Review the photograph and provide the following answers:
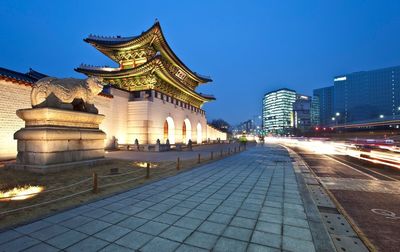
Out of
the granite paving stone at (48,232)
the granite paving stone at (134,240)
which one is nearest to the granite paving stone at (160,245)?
the granite paving stone at (134,240)

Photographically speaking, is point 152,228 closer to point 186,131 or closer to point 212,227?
point 212,227

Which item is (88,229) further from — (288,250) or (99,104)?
(99,104)

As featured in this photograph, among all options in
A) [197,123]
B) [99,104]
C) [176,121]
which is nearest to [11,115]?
[99,104]

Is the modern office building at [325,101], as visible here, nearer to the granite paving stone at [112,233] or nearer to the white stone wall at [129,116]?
the white stone wall at [129,116]

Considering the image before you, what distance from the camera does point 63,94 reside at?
9672mm

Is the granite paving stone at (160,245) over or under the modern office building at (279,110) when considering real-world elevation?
under

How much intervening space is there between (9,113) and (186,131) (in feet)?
77.3

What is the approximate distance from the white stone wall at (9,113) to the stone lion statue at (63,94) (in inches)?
210

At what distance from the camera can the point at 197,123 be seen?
3781 cm

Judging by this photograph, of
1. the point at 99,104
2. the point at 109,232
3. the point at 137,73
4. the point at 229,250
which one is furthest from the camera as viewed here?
the point at 137,73

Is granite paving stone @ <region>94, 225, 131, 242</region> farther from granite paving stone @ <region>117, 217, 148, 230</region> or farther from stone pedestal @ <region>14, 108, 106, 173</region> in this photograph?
stone pedestal @ <region>14, 108, 106, 173</region>

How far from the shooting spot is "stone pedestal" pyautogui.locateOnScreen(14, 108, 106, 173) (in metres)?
8.48

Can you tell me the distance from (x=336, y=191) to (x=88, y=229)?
775 cm

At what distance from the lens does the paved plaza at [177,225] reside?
321 cm
